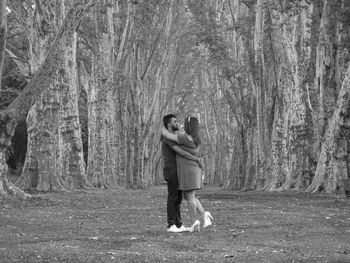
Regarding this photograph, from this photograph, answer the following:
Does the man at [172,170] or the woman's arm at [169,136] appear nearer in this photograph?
the woman's arm at [169,136]

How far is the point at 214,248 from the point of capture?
899 cm

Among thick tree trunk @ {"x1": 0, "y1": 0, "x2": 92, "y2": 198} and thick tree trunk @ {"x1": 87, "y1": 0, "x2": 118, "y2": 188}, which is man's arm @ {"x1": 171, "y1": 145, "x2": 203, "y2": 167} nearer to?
thick tree trunk @ {"x1": 0, "y1": 0, "x2": 92, "y2": 198}

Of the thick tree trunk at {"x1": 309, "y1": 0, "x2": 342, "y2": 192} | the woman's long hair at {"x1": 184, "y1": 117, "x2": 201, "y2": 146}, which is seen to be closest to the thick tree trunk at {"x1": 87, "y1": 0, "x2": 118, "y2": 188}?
the thick tree trunk at {"x1": 309, "y1": 0, "x2": 342, "y2": 192}

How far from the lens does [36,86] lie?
16.8 metres

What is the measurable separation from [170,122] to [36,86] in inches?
258

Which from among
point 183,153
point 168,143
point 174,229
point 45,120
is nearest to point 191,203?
point 174,229

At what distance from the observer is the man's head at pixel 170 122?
1105 cm

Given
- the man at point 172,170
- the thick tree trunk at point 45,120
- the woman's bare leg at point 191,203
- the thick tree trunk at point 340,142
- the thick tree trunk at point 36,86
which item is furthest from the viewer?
the thick tree trunk at point 45,120

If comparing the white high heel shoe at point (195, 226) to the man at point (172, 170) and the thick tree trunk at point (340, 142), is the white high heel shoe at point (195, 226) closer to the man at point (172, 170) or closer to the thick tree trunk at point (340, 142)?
the man at point (172, 170)

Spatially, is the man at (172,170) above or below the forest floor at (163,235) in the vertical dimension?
above

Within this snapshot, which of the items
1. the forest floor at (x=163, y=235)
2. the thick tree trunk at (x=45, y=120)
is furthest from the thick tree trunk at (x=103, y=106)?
the forest floor at (x=163, y=235)

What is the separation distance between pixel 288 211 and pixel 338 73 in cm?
657

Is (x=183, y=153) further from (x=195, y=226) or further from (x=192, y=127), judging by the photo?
(x=195, y=226)

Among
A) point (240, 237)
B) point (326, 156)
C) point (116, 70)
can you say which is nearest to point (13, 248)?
point (240, 237)
